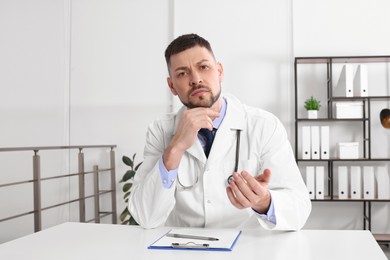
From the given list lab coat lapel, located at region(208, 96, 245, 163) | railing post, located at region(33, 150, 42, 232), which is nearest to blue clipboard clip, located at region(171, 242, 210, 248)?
lab coat lapel, located at region(208, 96, 245, 163)

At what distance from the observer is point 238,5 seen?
161 inches

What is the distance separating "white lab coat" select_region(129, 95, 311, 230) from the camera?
154 cm

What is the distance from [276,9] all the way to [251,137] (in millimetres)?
2685

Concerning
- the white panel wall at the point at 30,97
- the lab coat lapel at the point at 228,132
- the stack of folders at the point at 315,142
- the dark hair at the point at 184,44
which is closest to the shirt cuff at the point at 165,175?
the lab coat lapel at the point at 228,132

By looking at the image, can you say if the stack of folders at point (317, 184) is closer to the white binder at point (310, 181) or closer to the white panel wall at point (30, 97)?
the white binder at point (310, 181)

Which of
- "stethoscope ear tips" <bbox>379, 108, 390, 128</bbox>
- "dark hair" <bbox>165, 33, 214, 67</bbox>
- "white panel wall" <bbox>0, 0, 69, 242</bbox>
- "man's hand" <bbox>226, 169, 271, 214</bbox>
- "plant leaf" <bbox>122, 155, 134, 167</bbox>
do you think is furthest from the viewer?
"white panel wall" <bbox>0, 0, 69, 242</bbox>

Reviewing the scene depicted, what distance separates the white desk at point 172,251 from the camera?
1.12 metres

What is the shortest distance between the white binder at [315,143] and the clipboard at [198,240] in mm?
2508

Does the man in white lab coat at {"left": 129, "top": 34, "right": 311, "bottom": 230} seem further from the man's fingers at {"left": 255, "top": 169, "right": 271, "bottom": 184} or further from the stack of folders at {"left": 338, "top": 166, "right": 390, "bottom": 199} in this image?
the stack of folders at {"left": 338, "top": 166, "right": 390, "bottom": 199}

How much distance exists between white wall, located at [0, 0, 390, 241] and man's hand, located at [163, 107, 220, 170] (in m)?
2.56

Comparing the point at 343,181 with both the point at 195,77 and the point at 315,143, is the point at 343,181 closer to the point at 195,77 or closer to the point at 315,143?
the point at 315,143

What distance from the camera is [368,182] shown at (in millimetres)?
3682

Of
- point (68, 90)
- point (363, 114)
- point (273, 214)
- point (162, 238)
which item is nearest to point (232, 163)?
point (273, 214)

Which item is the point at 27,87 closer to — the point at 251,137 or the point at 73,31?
the point at 73,31
